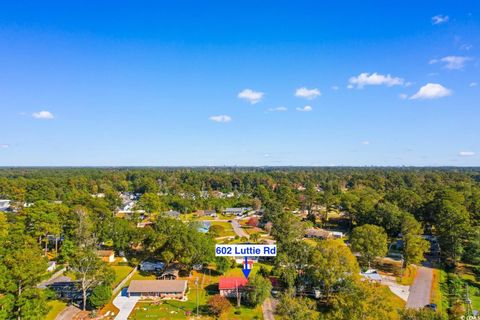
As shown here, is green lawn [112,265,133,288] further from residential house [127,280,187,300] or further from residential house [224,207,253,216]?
residential house [224,207,253,216]

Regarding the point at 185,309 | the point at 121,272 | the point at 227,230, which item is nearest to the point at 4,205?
the point at 227,230

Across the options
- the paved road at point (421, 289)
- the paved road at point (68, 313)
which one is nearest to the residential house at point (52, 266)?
the paved road at point (68, 313)

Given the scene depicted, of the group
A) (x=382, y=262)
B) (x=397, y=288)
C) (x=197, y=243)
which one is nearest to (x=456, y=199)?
(x=382, y=262)

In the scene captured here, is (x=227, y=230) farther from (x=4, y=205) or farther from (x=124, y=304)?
(x=4, y=205)

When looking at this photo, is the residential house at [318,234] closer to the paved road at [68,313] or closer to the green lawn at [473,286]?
the green lawn at [473,286]

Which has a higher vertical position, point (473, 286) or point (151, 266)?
point (151, 266)

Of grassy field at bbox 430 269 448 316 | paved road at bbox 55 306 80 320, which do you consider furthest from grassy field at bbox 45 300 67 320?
grassy field at bbox 430 269 448 316
